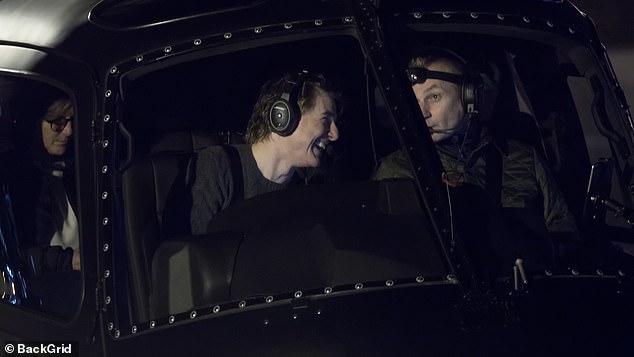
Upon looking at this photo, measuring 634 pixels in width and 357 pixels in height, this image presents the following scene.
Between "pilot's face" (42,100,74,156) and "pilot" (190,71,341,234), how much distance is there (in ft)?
2.14

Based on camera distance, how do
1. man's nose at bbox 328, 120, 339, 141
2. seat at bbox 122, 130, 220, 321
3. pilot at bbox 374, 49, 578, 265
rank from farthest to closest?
man's nose at bbox 328, 120, 339, 141
pilot at bbox 374, 49, 578, 265
seat at bbox 122, 130, 220, 321

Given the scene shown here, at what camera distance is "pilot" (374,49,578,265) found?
5746mm

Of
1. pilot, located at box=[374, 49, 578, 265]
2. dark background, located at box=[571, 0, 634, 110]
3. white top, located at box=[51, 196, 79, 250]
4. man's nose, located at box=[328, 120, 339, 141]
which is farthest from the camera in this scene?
dark background, located at box=[571, 0, 634, 110]

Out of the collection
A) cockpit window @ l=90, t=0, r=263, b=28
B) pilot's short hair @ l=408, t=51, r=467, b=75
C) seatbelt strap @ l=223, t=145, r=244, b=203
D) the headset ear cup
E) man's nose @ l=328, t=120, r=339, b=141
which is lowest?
seatbelt strap @ l=223, t=145, r=244, b=203

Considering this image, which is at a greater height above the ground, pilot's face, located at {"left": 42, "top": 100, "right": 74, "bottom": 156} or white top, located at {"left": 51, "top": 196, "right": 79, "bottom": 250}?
pilot's face, located at {"left": 42, "top": 100, "right": 74, "bottom": 156}

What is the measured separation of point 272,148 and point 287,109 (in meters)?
0.32

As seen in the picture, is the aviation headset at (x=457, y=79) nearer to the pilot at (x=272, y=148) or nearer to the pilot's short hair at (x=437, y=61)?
the pilot's short hair at (x=437, y=61)

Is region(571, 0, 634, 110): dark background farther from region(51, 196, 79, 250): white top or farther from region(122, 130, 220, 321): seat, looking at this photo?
region(122, 130, 220, 321): seat

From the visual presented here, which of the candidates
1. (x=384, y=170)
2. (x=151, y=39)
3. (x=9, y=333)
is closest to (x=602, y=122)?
(x=384, y=170)

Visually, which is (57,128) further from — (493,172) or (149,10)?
(493,172)

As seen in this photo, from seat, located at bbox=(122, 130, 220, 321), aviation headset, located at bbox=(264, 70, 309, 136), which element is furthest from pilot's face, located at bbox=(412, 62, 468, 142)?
seat, located at bbox=(122, 130, 220, 321)

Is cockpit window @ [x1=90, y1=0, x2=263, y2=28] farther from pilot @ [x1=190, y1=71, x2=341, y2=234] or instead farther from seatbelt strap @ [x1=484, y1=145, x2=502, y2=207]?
seatbelt strap @ [x1=484, y1=145, x2=502, y2=207]

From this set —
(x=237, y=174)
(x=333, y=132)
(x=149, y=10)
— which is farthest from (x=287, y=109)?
(x=149, y=10)

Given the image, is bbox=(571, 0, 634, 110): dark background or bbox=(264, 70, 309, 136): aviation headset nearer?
bbox=(264, 70, 309, 136): aviation headset
